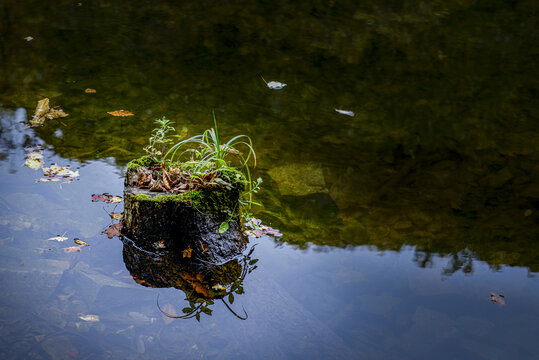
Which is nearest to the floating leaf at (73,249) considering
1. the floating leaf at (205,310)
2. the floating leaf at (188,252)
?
the floating leaf at (188,252)

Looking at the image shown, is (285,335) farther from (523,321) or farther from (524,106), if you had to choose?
(524,106)

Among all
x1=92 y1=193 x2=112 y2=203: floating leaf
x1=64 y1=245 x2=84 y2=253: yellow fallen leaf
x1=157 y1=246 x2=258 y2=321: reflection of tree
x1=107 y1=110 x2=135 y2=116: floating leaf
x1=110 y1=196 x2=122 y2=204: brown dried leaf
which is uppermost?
x1=107 y1=110 x2=135 y2=116: floating leaf

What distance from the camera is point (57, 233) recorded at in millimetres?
3449

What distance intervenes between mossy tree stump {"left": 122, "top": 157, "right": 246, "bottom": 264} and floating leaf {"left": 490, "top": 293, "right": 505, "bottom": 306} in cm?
195

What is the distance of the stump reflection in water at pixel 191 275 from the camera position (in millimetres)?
3049

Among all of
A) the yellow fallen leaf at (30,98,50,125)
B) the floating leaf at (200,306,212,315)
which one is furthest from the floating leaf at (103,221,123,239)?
the yellow fallen leaf at (30,98,50,125)

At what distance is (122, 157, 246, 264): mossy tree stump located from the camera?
3.07 metres

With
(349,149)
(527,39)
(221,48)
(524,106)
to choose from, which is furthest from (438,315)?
(527,39)

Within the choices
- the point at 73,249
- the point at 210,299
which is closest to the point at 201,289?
the point at 210,299

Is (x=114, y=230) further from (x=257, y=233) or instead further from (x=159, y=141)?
(x=257, y=233)

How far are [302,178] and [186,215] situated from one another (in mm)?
1543

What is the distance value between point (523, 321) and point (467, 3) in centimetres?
859

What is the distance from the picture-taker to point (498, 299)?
3.28 m

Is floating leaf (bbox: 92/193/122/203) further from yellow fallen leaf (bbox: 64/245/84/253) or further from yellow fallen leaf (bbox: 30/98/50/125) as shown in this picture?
yellow fallen leaf (bbox: 30/98/50/125)
